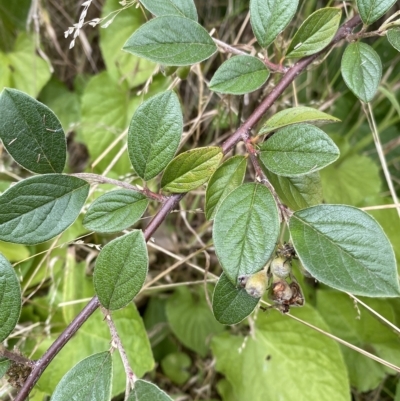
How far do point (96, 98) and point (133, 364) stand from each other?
2.06ft

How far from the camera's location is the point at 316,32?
536mm

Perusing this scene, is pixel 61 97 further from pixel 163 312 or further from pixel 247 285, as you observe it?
A: pixel 247 285

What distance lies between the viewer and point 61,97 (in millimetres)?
1270

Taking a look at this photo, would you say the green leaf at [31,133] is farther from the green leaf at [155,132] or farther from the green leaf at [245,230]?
the green leaf at [245,230]

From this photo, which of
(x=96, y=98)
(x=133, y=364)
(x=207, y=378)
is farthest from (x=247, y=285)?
(x=96, y=98)

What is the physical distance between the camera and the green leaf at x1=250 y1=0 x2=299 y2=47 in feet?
1.72

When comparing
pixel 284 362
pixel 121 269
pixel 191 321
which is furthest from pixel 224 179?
pixel 191 321

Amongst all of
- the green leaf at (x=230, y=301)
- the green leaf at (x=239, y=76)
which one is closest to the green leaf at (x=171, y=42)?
the green leaf at (x=239, y=76)

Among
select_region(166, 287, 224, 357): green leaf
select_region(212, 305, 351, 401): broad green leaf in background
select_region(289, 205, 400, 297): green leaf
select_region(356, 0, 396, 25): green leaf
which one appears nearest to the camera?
select_region(289, 205, 400, 297): green leaf

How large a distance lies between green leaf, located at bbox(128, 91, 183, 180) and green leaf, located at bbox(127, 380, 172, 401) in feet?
0.70

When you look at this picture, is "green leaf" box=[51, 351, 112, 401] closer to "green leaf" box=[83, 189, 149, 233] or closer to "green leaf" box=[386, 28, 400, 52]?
"green leaf" box=[83, 189, 149, 233]

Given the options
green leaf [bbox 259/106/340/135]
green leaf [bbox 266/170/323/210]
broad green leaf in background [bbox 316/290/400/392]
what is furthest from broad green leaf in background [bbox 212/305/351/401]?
green leaf [bbox 259/106/340/135]

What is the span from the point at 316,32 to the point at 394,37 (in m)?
0.08

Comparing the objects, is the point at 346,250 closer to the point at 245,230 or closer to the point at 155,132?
the point at 245,230
